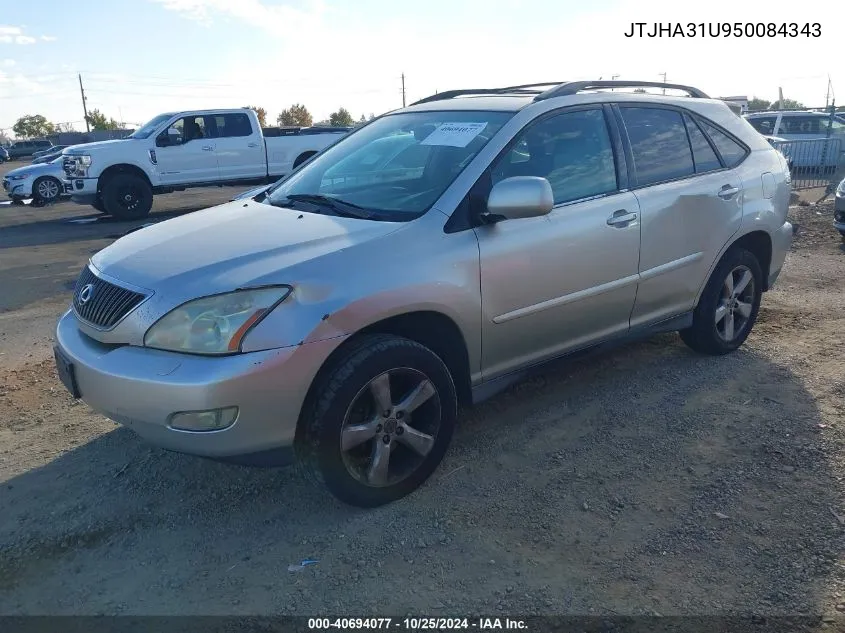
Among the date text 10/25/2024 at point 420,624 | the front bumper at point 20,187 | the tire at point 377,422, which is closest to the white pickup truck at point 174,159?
the front bumper at point 20,187

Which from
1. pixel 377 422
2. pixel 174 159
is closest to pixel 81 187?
pixel 174 159

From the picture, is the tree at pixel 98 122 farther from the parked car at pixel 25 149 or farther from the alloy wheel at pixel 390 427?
the alloy wheel at pixel 390 427

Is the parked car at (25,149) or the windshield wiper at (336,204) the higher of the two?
the parked car at (25,149)

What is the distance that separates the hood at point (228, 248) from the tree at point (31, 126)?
316 ft

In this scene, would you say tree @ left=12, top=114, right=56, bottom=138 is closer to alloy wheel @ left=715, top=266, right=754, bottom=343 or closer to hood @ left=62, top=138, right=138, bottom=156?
hood @ left=62, top=138, right=138, bottom=156

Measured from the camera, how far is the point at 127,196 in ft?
47.2

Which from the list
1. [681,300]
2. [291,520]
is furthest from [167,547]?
[681,300]

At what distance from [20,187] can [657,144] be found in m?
17.8

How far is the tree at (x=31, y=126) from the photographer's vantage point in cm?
8738

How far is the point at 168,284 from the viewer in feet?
9.64

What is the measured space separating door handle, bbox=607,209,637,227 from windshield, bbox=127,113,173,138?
12782 mm

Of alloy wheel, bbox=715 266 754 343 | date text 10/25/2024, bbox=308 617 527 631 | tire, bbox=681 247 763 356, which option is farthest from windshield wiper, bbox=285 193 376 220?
alloy wheel, bbox=715 266 754 343

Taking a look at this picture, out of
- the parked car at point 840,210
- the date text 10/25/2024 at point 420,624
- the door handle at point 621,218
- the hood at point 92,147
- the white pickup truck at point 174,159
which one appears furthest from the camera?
the white pickup truck at point 174,159

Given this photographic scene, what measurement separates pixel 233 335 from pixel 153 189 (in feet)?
43.1
